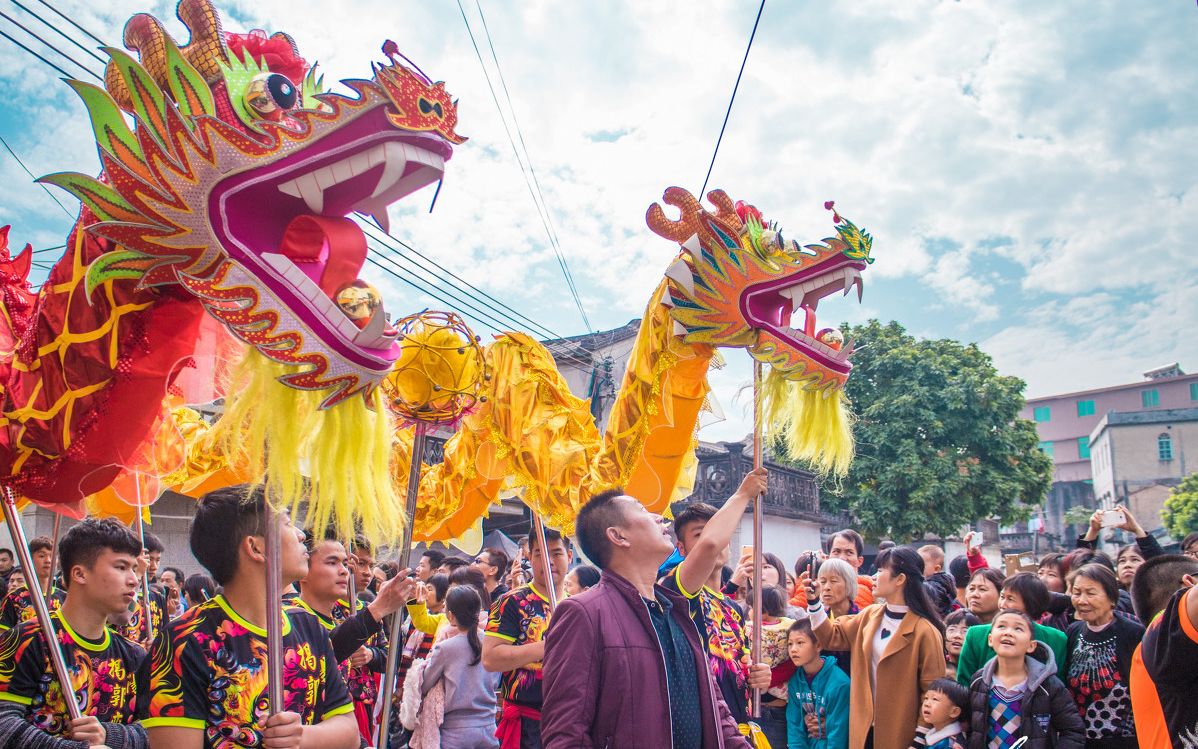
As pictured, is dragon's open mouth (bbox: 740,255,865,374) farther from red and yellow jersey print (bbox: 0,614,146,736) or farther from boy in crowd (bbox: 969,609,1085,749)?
red and yellow jersey print (bbox: 0,614,146,736)

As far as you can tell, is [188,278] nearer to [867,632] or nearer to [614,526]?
[614,526]

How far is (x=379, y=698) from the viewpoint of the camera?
5.23 meters

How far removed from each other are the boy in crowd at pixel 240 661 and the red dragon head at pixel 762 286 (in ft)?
7.06

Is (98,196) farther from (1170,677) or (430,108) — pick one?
(1170,677)

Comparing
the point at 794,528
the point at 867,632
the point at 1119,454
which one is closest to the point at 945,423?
the point at 794,528

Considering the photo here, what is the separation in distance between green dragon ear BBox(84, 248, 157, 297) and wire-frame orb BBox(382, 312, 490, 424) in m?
1.64

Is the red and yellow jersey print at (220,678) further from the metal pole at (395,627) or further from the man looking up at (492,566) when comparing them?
the man looking up at (492,566)

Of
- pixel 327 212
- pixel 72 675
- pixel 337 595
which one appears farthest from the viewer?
pixel 337 595

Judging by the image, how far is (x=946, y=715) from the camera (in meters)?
3.98

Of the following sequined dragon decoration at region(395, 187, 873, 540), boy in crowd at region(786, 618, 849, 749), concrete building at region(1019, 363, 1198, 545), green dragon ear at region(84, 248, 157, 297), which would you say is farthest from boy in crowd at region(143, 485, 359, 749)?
concrete building at region(1019, 363, 1198, 545)

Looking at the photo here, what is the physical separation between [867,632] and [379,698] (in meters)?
2.79

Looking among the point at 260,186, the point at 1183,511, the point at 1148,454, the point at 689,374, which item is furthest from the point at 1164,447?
the point at 260,186

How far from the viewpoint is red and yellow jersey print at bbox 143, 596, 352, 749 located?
234 cm

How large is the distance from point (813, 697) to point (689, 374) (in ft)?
5.85
